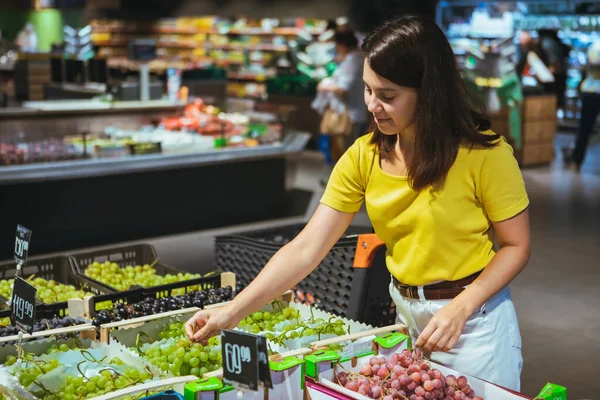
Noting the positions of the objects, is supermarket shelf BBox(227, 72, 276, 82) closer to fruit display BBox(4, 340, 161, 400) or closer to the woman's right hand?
fruit display BBox(4, 340, 161, 400)

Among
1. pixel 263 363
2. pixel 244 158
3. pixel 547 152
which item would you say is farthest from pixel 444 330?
pixel 547 152

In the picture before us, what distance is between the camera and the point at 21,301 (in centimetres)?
264

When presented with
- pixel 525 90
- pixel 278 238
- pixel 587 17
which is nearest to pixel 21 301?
pixel 278 238

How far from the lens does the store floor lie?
15.6 ft

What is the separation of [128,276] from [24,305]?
65.1 inches

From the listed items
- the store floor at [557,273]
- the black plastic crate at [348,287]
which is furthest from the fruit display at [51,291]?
the store floor at [557,273]

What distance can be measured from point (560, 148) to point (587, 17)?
10.5 ft

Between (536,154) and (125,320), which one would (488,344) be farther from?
(536,154)

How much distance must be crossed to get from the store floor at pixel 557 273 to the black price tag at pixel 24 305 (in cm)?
266

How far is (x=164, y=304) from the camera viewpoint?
3455 mm

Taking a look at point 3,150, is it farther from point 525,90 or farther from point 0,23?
point 0,23

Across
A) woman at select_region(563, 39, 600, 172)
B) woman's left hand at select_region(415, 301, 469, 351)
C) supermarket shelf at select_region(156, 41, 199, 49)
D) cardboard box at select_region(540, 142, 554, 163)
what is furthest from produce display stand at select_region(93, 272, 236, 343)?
supermarket shelf at select_region(156, 41, 199, 49)

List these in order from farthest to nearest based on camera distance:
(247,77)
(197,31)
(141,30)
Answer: (141,30)
(197,31)
(247,77)

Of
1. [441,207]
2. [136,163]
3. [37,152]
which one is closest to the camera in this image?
[441,207]
